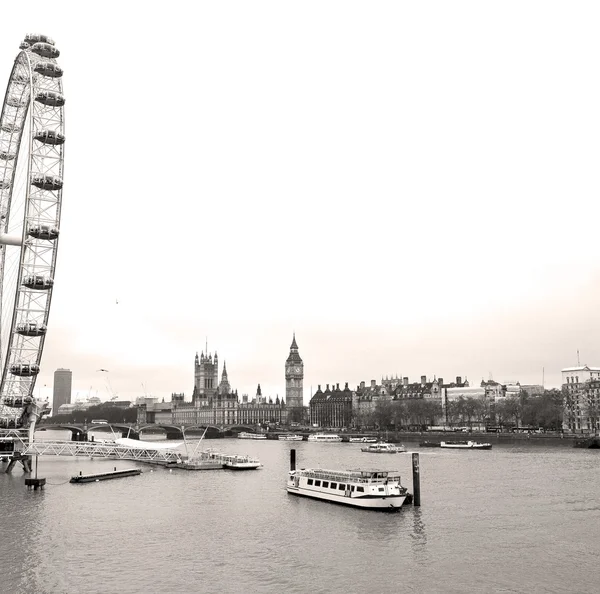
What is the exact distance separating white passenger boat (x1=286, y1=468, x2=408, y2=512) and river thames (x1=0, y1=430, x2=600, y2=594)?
821 mm

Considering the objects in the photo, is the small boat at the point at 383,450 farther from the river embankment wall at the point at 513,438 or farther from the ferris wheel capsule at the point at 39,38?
the ferris wheel capsule at the point at 39,38

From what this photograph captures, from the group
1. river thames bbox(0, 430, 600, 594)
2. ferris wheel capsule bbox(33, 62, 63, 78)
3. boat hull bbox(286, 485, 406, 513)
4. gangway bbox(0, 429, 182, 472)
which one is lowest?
river thames bbox(0, 430, 600, 594)

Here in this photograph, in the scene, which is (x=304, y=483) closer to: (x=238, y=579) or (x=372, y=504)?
(x=372, y=504)

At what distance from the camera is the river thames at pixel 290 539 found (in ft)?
94.8

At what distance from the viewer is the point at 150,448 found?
80.2m

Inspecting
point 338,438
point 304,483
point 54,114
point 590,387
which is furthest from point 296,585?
point 590,387

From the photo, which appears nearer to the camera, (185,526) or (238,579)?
(238,579)

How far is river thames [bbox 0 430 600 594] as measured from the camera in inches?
1138

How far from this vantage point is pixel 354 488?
47375 mm

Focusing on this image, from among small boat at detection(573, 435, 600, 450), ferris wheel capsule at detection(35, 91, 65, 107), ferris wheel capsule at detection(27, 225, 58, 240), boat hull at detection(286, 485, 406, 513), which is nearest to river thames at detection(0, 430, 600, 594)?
boat hull at detection(286, 485, 406, 513)

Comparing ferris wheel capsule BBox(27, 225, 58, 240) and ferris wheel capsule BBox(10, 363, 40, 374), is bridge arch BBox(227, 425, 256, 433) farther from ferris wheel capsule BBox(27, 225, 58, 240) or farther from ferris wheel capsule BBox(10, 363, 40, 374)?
ferris wheel capsule BBox(27, 225, 58, 240)

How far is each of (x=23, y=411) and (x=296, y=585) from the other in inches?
1730

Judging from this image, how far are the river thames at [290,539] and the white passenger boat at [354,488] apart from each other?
2.69ft

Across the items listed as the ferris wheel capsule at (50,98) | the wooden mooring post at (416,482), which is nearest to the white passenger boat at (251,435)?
the ferris wheel capsule at (50,98)
